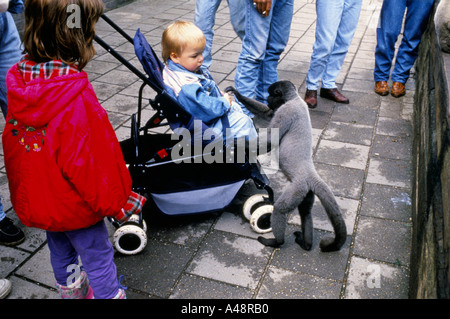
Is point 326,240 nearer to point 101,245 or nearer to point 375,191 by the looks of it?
point 375,191

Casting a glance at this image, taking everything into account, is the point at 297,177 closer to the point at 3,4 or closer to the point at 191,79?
the point at 191,79

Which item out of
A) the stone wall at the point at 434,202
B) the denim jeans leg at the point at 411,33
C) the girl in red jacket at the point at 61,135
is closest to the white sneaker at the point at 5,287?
the girl in red jacket at the point at 61,135

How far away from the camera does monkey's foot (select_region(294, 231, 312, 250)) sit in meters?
2.88

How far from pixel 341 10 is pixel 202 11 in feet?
4.72

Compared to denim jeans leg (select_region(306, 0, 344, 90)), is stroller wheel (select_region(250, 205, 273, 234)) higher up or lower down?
lower down

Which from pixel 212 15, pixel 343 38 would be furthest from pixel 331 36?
pixel 212 15

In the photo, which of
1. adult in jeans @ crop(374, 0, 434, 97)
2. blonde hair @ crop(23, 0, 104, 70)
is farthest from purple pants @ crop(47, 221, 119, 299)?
adult in jeans @ crop(374, 0, 434, 97)

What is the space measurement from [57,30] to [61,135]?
0.42 meters

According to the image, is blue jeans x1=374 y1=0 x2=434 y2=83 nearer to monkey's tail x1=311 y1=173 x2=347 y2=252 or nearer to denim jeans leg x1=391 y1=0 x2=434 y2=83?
denim jeans leg x1=391 y1=0 x2=434 y2=83

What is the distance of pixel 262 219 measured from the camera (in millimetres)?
2969

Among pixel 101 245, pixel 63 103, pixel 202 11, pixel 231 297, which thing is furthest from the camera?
pixel 202 11

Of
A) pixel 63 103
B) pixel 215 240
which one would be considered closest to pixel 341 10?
pixel 215 240

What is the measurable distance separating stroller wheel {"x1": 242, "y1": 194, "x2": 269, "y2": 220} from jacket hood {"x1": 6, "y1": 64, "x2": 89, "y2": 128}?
61.8 inches

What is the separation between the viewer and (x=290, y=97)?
2941 millimetres
